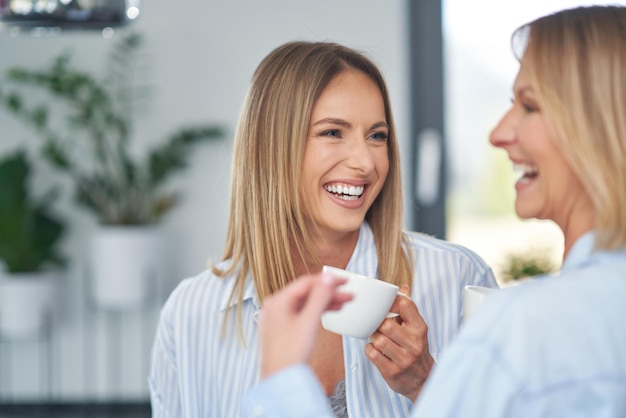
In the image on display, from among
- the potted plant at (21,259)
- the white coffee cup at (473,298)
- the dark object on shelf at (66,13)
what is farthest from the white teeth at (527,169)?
the potted plant at (21,259)

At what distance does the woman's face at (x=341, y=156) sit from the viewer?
1.74 m

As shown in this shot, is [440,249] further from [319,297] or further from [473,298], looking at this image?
[319,297]

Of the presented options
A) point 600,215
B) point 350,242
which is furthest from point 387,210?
point 600,215

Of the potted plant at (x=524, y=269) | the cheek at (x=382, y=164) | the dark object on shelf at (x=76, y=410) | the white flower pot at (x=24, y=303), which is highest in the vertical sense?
the cheek at (x=382, y=164)

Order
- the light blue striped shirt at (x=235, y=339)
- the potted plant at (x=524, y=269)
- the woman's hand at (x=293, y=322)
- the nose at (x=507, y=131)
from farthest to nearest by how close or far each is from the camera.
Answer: the potted plant at (x=524, y=269) < the light blue striped shirt at (x=235, y=339) < the nose at (x=507, y=131) < the woman's hand at (x=293, y=322)

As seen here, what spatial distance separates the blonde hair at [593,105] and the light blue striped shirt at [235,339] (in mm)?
814

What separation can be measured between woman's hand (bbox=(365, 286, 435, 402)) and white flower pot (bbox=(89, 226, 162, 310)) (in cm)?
285

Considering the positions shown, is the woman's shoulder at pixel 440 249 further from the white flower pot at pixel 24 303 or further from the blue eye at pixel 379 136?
the white flower pot at pixel 24 303

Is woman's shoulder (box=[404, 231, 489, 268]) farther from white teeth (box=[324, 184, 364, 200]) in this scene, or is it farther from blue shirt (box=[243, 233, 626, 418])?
blue shirt (box=[243, 233, 626, 418])

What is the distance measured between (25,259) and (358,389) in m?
2.97

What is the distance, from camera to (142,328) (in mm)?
4602

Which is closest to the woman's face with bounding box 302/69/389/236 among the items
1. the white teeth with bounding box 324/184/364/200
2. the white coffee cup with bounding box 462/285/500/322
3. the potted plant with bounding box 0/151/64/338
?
the white teeth with bounding box 324/184/364/200

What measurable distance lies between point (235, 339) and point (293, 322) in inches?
32.2

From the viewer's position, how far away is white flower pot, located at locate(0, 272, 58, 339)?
13.6 ft
